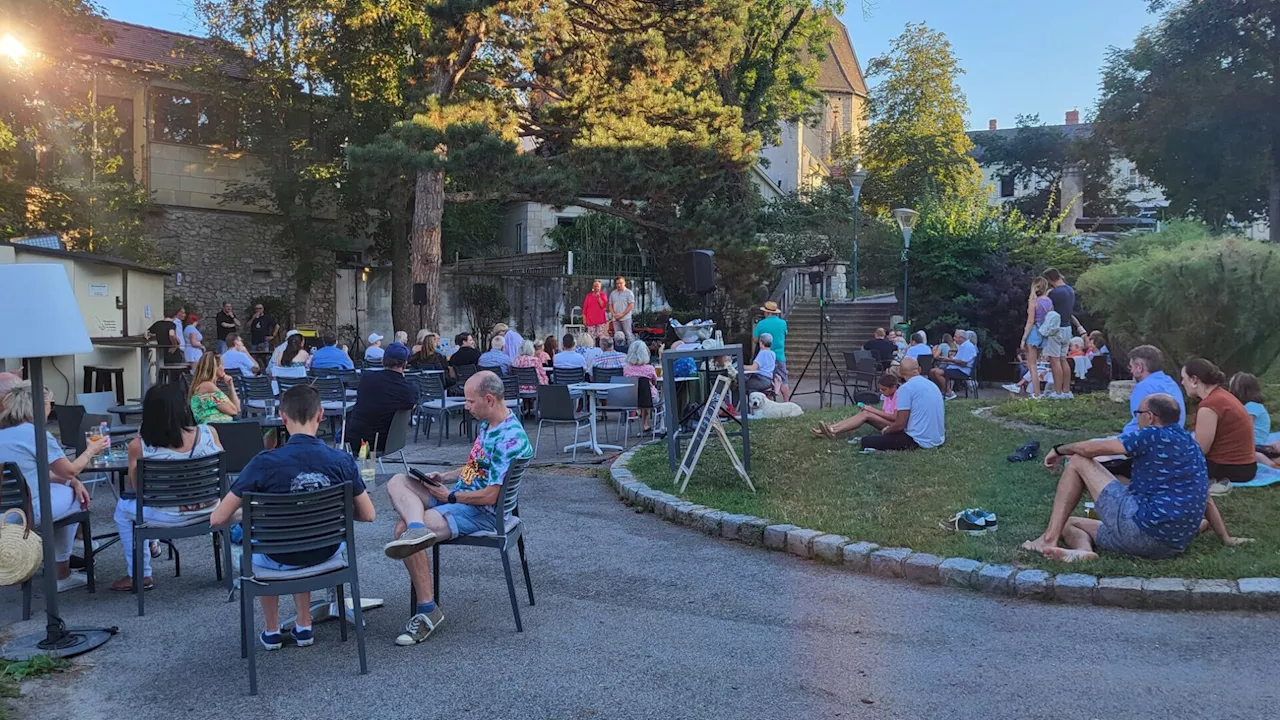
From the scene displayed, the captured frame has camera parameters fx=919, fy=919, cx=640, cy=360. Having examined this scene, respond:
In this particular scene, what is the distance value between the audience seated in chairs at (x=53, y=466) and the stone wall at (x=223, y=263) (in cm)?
1955

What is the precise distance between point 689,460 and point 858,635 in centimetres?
323

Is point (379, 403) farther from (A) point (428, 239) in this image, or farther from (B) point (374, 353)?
(A) point (428, 239)

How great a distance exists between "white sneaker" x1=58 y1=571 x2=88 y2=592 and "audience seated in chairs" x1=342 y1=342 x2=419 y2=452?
227 cm

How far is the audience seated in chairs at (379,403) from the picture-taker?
23.6ft

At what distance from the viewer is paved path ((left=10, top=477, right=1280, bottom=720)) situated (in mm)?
3443

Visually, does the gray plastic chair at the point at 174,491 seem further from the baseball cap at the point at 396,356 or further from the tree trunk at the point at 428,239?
the tree trunk at the point at 428,239

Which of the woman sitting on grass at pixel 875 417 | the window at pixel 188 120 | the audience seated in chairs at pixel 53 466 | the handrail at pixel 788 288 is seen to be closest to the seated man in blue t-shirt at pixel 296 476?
the audience seated in chairs at pixel 53 466

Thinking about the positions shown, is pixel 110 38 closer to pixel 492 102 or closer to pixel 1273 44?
pixel 492 102

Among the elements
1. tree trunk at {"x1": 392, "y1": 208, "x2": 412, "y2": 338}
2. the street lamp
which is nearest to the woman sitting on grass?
tree trunk at {"x1": 392, "y1": 208, "x2": 412, "y2": 338}

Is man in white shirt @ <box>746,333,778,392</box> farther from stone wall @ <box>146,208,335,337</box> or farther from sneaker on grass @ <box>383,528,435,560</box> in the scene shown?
stone wall @ <box>146,208,335,337</box>

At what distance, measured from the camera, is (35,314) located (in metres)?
3.96

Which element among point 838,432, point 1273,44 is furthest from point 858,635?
point 1273,44

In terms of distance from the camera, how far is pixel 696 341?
1162 cm

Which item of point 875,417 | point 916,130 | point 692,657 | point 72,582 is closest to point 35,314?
point 72,582
